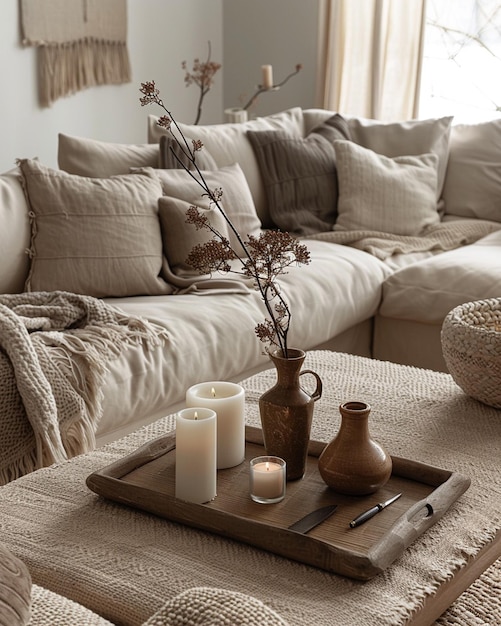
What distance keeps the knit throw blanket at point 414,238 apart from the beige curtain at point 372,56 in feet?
4.65

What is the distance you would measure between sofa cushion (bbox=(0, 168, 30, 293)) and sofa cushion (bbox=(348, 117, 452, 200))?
1.68 m

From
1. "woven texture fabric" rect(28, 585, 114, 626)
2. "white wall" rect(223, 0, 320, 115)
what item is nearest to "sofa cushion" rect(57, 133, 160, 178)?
"woven texture fabric" rect(28, 585, 114, 626)

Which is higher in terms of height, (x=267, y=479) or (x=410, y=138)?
(x=410, y=138)

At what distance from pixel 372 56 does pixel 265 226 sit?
69.3 inches

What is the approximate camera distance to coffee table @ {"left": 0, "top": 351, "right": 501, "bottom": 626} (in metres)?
1.05

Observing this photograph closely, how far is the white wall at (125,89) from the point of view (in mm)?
3906

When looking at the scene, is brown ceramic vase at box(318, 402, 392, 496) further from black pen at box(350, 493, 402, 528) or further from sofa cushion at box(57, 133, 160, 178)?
sofa cushion at box(57, 133, 160, 178)

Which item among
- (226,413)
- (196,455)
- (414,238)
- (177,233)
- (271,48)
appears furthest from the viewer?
(271,48)

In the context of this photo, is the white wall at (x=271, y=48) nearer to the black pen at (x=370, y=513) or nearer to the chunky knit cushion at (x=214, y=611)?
the black pen at (x=370, y=513)

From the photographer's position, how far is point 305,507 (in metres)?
1.27

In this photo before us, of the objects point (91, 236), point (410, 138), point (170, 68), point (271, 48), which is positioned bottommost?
point (91, 236)

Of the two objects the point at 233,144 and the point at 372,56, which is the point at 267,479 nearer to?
the point at 233,144

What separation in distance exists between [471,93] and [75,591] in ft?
13.1

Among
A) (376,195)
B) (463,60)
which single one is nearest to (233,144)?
(376,195)
